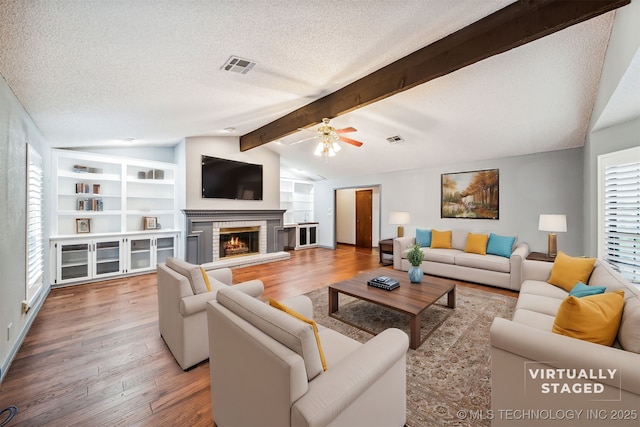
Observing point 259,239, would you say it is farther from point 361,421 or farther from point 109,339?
point 361,421

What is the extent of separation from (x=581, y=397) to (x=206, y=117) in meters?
4.65

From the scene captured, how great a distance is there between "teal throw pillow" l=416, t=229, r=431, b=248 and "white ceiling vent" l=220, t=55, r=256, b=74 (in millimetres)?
4516

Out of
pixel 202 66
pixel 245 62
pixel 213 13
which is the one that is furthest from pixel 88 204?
pixel 213 13

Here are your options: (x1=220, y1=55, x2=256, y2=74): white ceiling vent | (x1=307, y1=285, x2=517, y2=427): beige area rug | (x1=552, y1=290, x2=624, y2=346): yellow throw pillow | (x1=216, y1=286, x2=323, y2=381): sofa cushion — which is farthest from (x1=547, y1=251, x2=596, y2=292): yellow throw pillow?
(x1=220, y1=55, x2=256, y2=74): white ceiling vent

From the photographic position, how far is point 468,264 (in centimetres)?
444

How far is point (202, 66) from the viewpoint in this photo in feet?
7.70

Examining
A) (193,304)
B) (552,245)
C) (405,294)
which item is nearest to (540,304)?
(405,294)

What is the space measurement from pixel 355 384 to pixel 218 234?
5163 mm

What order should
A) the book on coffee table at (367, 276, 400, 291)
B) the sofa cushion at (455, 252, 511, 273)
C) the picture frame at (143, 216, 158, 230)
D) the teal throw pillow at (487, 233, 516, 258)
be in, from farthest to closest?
the picture frame at (143, 216, 158, 230)
the teal throw pillow at (487, 233, 516, 258)
the sofa cushion at (455, 252, 511, 273)
the book on coffee table at (367, 276, 400, 291)

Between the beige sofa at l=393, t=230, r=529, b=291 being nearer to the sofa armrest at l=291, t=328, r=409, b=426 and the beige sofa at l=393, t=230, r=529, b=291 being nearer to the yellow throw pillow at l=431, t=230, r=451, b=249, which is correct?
the yellow throw pillow at l=431, t=230, r=451, b=249

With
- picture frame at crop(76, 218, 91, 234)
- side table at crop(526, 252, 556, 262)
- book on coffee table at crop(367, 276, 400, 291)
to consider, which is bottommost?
book on coffee table at crop(367, 276, 400, 291)

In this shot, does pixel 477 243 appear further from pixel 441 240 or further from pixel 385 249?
pixel 385 249

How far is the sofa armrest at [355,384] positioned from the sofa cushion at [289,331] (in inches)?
2.9

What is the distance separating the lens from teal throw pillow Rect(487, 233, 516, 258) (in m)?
4.44
